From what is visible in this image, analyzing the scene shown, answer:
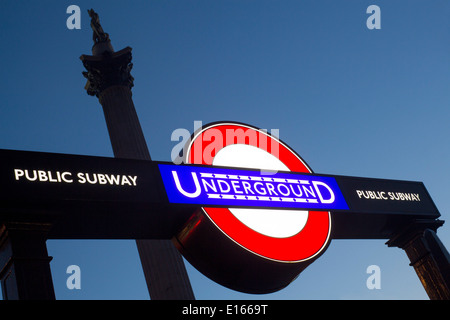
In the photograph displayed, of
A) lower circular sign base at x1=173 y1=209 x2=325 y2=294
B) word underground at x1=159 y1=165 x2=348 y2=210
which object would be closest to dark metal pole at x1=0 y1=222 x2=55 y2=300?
word underground at x1=159 y1=165 x2=348 y2=210

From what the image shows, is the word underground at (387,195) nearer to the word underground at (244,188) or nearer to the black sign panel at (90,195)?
the word underground at (244,188)

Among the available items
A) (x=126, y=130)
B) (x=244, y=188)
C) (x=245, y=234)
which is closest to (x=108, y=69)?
(x=126, y=130)

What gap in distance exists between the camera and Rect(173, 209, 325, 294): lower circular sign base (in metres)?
5.87

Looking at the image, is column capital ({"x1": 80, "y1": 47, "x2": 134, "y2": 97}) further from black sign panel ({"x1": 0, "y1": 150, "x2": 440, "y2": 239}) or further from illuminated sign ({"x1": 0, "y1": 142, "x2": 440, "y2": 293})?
black sign panel ({"x1": 0, "y1": 150, "x2": 440, "y2": 239})

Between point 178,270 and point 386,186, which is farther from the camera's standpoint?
point 178,270

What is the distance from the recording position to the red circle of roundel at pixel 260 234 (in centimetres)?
604

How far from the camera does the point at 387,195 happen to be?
7.81m

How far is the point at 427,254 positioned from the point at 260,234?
2915mm

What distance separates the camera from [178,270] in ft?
44.1

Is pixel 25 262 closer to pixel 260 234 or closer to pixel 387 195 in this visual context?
pixel 260 234

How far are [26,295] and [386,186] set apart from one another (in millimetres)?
5264

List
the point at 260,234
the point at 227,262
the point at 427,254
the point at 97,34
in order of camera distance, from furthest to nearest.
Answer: the point at 97,34
the point at 427,254
the point at 260,234
the point at 227,262
